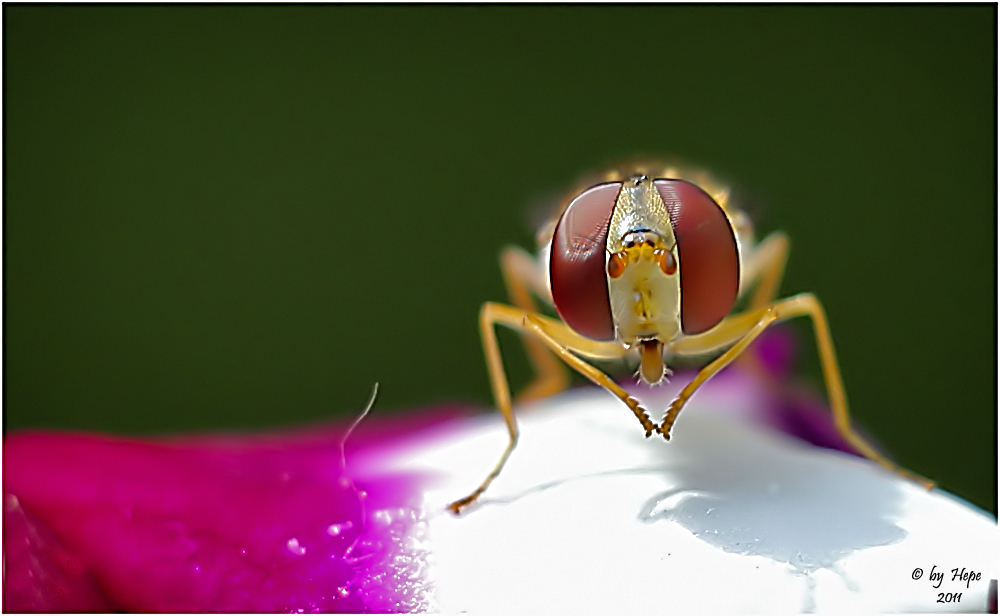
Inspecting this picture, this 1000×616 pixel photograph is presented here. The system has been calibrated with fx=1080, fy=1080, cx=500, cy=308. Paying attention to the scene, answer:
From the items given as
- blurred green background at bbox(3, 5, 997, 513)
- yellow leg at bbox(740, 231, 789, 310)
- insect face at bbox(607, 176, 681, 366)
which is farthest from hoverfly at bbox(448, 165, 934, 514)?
blurred green background at bbox(3, 5, 997, 513)

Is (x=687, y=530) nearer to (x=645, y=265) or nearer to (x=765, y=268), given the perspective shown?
(x=645, y=265)

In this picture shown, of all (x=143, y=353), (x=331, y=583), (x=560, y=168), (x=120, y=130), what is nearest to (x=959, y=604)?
(x=331, y=583)

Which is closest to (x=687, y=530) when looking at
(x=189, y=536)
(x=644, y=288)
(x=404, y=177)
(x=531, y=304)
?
(x=644, y=288)

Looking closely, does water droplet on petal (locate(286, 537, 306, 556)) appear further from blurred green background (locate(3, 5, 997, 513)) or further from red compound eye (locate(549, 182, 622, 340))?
blurred green background (locate(3, 5, 997, 513))

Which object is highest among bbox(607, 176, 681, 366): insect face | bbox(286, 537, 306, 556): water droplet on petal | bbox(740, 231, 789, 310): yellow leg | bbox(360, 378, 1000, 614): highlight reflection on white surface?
bbox(607, 176, 681, 366): insect face

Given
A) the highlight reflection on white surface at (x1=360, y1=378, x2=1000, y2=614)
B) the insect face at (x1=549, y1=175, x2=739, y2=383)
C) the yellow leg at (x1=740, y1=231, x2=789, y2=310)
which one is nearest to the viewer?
the highlight reflection on white surface at (x1=360, y1=378, x2=1000, y2=614)

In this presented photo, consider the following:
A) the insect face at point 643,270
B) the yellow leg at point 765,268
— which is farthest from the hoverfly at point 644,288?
the yellow leg at point 765,268

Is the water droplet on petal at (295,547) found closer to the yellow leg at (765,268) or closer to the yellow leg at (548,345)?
the yellow leg at (548,345)
